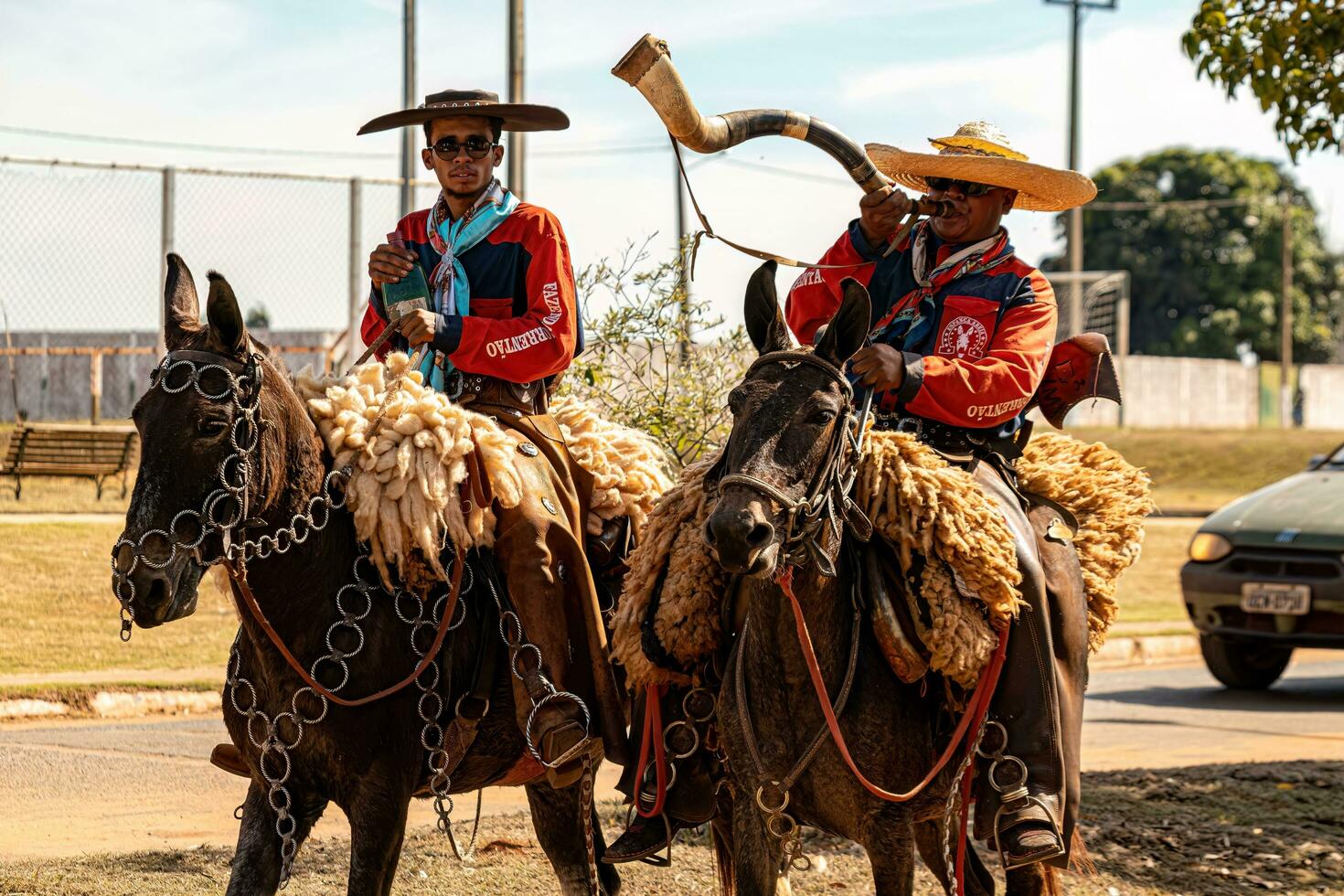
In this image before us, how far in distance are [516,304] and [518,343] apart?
11.8 inches

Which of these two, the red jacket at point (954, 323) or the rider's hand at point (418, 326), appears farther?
the rider's hand at point (418, 326)

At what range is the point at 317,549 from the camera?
5.10 metres

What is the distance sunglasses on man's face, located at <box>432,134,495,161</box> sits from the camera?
594 cm

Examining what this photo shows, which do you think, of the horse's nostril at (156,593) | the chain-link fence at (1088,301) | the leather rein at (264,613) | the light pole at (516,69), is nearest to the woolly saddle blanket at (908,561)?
the leather rein at (264,613)

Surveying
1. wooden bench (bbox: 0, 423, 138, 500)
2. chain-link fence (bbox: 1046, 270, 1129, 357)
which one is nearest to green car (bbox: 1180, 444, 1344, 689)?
wooden bench (bbox: 0, 423, 138, 500)

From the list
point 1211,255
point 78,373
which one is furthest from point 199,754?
point 1211,255

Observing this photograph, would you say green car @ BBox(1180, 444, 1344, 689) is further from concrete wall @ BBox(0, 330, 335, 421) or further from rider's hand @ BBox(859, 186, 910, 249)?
concrete wall @ BBox(0, 330, 335, 421)

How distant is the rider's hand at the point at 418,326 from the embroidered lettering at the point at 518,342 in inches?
8.5

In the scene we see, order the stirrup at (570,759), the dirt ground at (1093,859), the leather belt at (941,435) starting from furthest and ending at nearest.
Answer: the dirt ground at (1093,859) → the leather belt at (941,435) → the stirrup at (570,759)

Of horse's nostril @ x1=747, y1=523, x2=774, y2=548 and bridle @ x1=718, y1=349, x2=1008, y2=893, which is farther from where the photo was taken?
bridle @ x1=718, y1=349, x2=1008, y2=893

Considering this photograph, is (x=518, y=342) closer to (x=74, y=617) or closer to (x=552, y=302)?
(x=552, y=302)

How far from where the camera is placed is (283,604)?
503 cm

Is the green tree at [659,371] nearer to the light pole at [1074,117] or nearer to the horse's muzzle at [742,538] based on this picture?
the horse's muzzle at [742,538]

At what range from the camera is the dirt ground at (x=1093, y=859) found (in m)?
6.78
